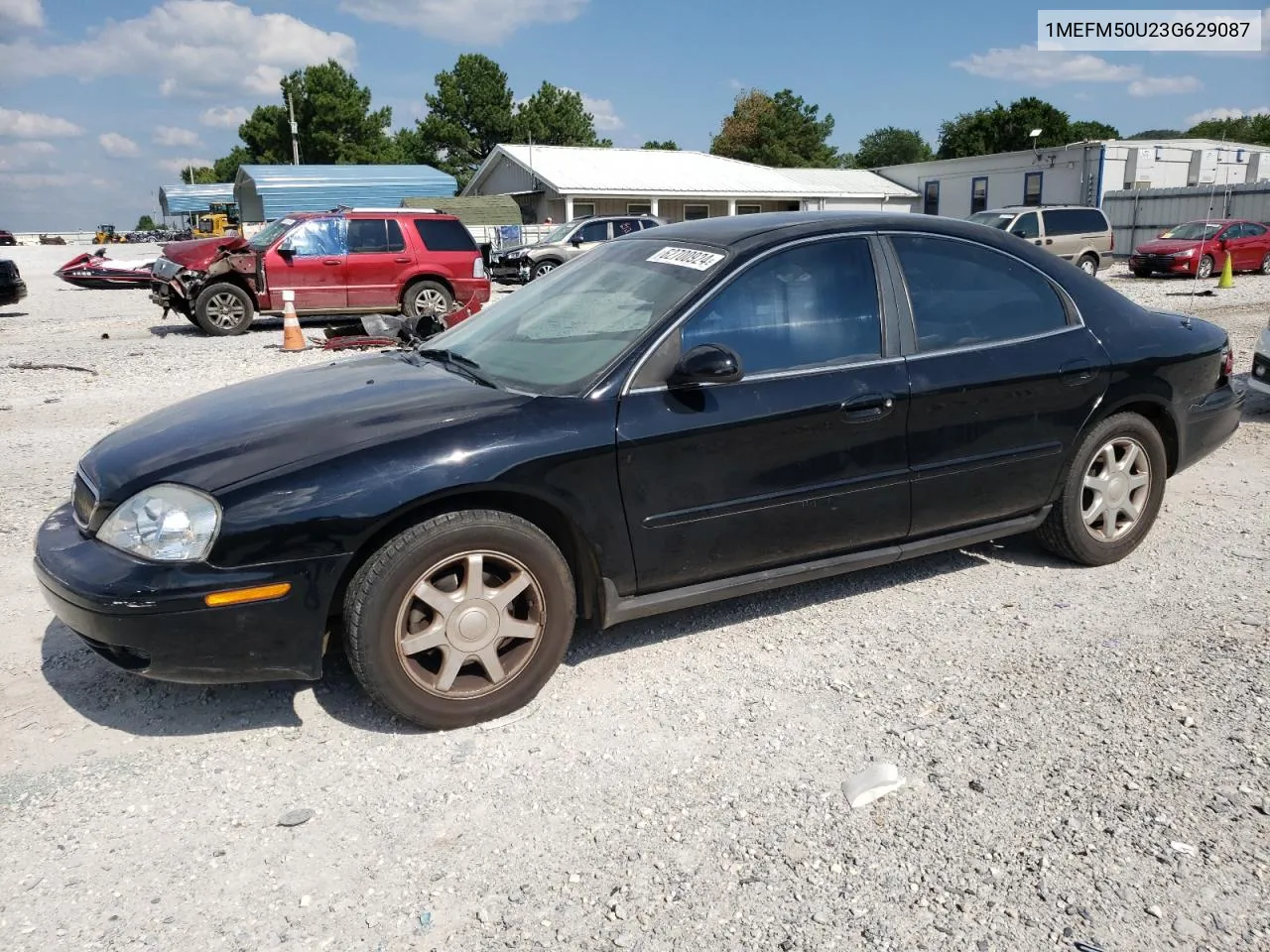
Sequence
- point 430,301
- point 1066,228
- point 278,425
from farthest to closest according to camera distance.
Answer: point 1066,228
point 430,301
point 278,425

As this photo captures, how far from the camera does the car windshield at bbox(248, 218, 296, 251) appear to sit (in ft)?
47.5

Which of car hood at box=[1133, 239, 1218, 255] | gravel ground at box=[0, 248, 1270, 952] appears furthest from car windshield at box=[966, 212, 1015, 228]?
gravel ground at box=[0, 248, 1270, 952]

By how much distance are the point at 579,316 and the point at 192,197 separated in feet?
227

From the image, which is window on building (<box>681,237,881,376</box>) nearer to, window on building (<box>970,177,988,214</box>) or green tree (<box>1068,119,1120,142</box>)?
window on building (<box>970,177,988,214</box>)

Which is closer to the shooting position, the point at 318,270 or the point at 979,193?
the point at 318,270

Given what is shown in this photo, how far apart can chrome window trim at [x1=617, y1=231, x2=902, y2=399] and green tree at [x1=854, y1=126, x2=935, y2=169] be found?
118m

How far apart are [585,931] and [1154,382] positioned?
12.0 feet

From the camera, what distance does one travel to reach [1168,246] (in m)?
22.8

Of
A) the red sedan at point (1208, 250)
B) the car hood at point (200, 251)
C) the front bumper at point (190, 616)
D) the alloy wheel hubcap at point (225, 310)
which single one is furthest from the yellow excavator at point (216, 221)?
the front bumper at point (190, 616)

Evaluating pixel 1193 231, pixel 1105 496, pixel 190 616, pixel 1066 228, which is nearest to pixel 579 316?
pixel 190 616

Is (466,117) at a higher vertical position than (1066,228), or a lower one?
higher

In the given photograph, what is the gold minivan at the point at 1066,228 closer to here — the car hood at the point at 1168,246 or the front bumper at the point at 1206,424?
the car hood at the point at 1168,246

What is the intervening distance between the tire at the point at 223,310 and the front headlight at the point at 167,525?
12319 millimetres

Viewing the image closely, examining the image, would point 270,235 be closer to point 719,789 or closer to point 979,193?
point 719,789
